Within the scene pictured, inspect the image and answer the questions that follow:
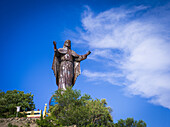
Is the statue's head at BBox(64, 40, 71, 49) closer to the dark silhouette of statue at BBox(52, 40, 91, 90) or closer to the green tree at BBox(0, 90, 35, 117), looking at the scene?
the dark silhouette of statue at BBox(52, 40, 91, 90)

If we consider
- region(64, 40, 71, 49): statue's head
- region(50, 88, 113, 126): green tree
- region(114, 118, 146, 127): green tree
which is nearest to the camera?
region(50, 88, 113, 126): green tree

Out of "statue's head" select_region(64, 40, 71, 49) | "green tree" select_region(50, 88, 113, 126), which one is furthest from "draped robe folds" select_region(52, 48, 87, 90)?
"green tree" select_region(50, 88, 113, 126)

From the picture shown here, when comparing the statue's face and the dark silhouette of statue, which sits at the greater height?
the statue's face

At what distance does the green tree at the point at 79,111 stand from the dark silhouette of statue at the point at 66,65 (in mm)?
2741

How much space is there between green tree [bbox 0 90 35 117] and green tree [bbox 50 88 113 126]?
12.5ft

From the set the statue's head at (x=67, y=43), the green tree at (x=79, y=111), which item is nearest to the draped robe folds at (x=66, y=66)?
the statue's head at (x=67, y=43)

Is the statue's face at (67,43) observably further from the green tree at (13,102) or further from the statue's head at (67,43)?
the green tree at (13,102)

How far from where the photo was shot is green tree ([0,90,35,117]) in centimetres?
1805

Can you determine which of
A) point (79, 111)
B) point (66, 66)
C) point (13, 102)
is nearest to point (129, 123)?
point (79, 111)

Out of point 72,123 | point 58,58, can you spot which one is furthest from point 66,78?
point 72,123

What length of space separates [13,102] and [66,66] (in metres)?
5.73

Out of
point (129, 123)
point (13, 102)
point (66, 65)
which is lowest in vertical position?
Answer: point (129, 123)

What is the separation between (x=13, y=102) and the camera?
62.2 ft

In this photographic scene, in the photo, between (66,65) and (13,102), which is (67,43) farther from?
(13,102)
